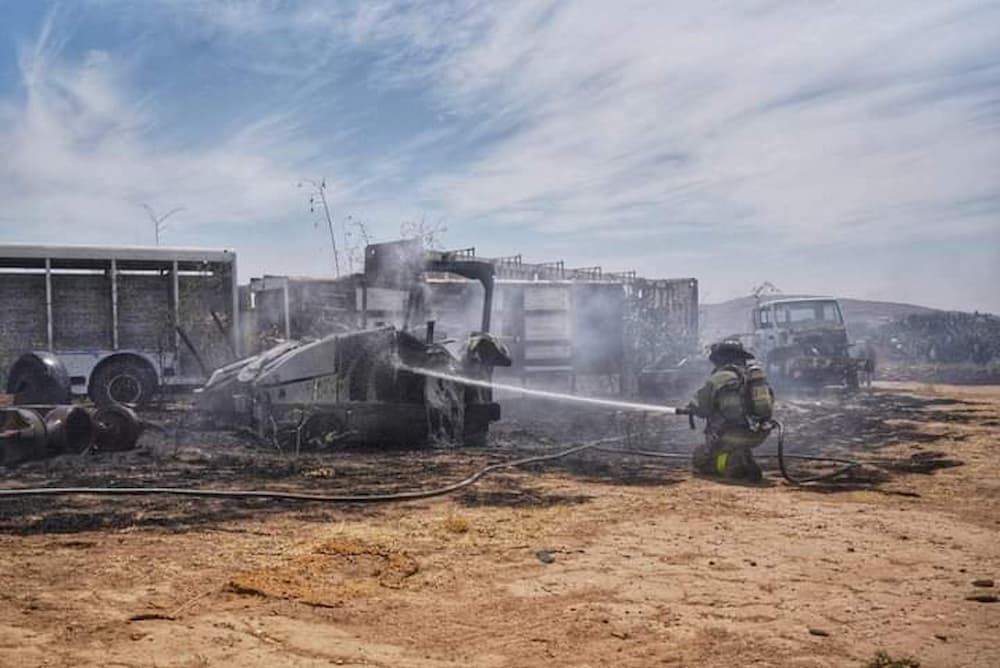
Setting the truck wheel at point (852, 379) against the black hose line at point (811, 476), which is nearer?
the black hose line at point (811, 476)

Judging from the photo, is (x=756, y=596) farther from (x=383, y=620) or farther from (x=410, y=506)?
(x=410, y=506)

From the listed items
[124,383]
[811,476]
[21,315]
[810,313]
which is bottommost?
[811,476]

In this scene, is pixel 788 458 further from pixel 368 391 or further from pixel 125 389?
pixel 125 389

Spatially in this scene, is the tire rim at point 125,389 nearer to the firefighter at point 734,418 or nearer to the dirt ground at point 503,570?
the dirt ground at point 503,570

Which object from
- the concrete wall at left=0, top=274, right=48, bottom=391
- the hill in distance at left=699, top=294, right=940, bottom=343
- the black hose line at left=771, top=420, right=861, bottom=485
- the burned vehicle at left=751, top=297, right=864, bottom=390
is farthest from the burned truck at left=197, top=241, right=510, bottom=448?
the hill in distance at left=699, top=294, right=940, bottom=343

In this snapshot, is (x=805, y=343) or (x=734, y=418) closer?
(x=734, y=418)

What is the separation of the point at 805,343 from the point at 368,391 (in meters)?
12.7

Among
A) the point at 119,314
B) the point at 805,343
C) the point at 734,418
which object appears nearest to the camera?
the point at 734,418

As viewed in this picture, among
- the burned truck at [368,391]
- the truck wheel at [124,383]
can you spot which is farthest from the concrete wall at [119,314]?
the burned truck at [368,391]

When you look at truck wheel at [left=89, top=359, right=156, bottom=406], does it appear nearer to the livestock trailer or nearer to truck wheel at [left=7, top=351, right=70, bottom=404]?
the livestock trailer

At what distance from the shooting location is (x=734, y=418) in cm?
794

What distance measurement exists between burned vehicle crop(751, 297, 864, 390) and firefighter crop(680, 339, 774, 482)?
1084cm

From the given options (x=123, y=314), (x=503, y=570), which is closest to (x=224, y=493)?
(x=503, y=570)

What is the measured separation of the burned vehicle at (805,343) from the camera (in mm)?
18078
